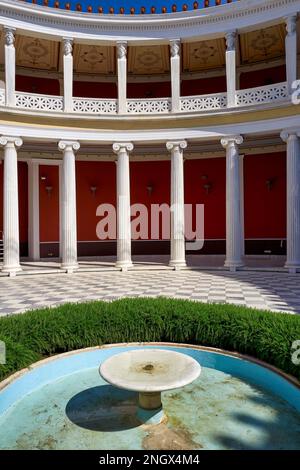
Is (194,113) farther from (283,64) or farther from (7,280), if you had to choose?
(7,280)

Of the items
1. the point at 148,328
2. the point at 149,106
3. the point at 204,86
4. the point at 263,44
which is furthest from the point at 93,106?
the point at 148,328

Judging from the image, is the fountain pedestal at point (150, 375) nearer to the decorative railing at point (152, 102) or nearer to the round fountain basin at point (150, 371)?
the round fountain basin at point (150, 371)

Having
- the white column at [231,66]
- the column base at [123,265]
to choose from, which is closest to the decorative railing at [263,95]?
the white column at [231,66]

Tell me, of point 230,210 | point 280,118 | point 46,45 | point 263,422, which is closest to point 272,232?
point 230,210

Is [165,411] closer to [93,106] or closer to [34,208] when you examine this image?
[93,106]

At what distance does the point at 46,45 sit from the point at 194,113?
7624 mm

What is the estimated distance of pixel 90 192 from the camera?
64.1 ft

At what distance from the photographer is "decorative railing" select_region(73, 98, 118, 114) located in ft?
50.8

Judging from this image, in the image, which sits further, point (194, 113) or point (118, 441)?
point (194, 113)

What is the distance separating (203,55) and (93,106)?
6.43m

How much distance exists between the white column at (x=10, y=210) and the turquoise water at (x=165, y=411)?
9483 millimetres

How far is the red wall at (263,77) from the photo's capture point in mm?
17688

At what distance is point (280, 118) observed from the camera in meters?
14.4

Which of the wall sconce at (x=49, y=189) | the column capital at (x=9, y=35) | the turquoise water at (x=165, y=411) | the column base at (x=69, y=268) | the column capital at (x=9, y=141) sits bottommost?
the turquoise water at (x=165, y=411)
